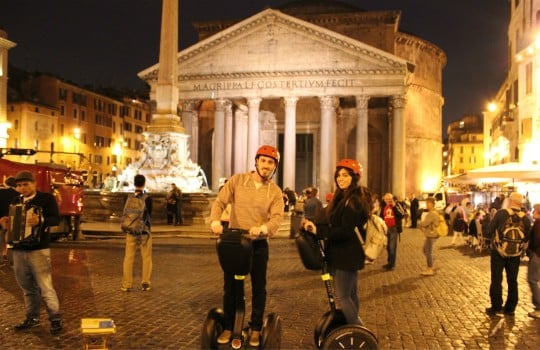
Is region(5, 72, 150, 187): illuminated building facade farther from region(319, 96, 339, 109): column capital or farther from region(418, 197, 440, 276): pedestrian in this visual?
region(418, 197, 440, 276): pedestrian

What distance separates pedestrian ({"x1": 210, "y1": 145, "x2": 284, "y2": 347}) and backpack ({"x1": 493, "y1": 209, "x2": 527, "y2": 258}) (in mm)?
4177

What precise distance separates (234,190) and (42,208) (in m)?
2.43

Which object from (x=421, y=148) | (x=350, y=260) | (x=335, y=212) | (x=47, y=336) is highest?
(x=421, y=148)

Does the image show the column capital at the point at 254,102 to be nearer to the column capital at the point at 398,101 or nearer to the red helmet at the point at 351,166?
the column capital at the point at 398,101

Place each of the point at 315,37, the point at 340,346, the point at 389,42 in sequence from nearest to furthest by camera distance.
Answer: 1. the point at 340,346
2. the point at 315,37
3. the point at 389,42

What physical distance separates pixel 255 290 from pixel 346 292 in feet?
2.47

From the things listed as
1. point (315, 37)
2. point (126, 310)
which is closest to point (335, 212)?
point (126, 310)

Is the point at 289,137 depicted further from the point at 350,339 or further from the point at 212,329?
the point at 350,339

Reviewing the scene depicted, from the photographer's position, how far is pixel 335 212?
4.96 meters

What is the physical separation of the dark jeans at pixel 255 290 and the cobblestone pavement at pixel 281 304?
1220 millimetres

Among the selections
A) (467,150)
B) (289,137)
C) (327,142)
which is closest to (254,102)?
(289,137)

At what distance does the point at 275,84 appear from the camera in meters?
36.8

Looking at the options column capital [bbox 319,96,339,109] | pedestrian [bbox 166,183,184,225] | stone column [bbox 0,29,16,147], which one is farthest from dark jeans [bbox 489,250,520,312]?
stone column [bbox 0,29,16,147]

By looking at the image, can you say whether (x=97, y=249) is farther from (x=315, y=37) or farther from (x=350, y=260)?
(x=315, y=37)
